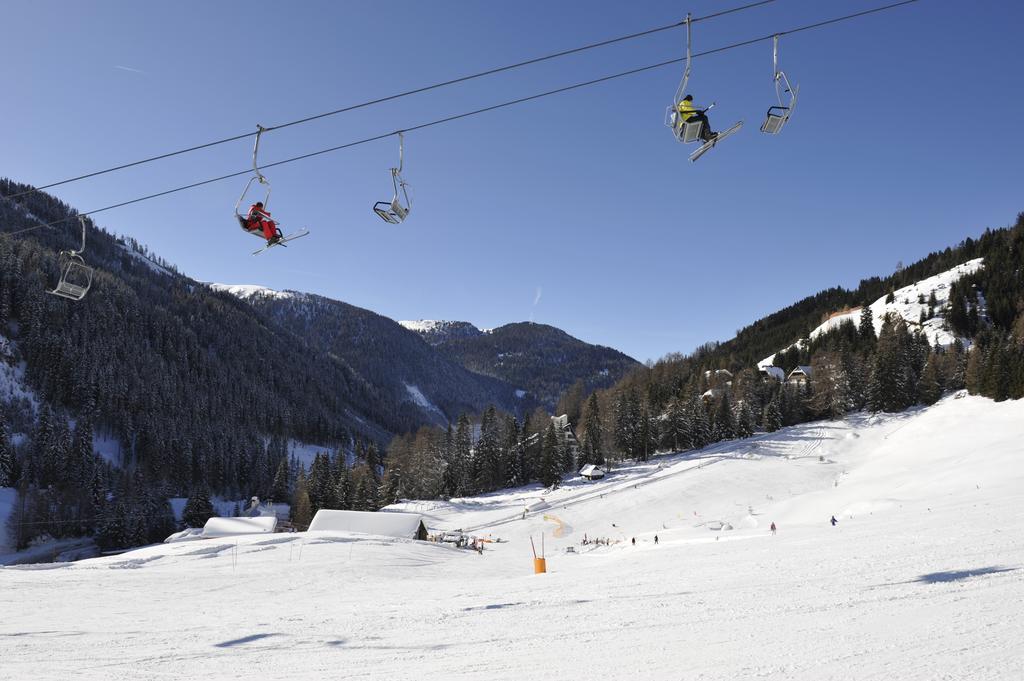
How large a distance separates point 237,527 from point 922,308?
114456 mm

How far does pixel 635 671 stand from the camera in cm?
803

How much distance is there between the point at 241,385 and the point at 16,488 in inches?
2699

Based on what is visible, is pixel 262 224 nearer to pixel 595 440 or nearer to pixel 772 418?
pixel 595 440

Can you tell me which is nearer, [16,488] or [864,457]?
[864,457]

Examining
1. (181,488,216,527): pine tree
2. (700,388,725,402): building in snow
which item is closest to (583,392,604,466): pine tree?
(700,388,725,402): building in snow

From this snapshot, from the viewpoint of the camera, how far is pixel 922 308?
101250mm

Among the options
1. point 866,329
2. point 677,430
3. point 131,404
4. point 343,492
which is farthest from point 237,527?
point 866,329

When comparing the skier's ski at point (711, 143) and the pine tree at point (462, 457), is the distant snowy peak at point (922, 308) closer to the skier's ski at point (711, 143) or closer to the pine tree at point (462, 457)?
the pine tree at point (462, 457)

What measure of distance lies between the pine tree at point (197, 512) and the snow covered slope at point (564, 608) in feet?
174

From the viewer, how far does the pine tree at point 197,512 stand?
3044 inches

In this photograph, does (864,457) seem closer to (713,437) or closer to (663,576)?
(713,437)

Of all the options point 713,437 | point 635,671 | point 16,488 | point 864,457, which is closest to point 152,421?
point 16,488

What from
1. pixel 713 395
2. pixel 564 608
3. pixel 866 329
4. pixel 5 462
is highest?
pixel 866 329

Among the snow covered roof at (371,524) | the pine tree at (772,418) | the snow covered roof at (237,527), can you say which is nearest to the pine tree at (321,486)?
the snow covered roof at (237,527)
